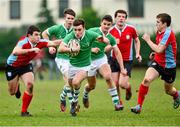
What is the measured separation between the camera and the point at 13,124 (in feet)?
50.3

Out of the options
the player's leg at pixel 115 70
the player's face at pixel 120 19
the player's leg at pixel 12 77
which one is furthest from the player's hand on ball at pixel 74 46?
the player's leg at pixel 115 70

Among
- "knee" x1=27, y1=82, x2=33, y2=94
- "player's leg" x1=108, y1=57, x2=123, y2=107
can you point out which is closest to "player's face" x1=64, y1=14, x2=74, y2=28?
"player's leg" x1=108, y1=57, x2=123, y2=107

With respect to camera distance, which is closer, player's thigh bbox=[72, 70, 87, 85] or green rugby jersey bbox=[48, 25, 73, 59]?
player's thigh bbox=[72, 70, 87, 85]

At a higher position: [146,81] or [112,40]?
[112,40]

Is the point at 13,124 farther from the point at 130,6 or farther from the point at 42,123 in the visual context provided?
the point at 130,6

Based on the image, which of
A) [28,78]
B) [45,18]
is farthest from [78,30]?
[45,18]

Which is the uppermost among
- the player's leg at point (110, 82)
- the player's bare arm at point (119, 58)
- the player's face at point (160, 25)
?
the player's face at point (160, 25)

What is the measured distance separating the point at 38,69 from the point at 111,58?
22.8 m

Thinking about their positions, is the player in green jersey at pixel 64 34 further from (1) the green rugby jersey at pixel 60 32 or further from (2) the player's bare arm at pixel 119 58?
(2) the player's bare arm at pixel 119 58

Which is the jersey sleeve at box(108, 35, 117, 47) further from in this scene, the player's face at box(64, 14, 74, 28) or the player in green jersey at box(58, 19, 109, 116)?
the player's face at box(64, 14, 74, 28)

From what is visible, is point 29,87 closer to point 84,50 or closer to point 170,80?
point 84,50

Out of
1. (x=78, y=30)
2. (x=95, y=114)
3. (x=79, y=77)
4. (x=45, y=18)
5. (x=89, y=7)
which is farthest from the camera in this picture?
(x=89, y=7)

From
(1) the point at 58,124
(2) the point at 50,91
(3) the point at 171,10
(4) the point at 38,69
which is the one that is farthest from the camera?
(3) the point at 171,10

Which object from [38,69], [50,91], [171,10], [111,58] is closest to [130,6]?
[171,10]
